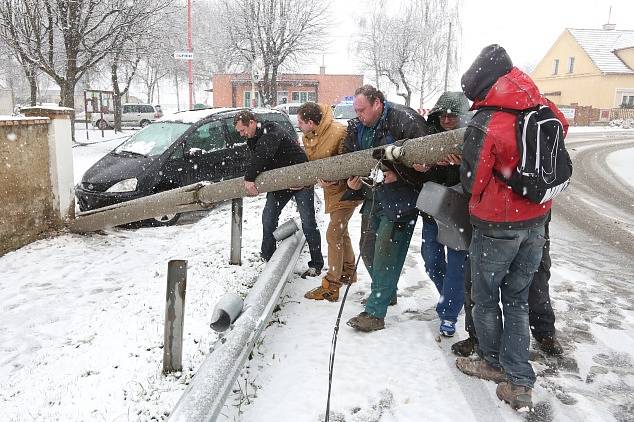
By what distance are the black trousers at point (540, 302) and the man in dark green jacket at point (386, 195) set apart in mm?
594

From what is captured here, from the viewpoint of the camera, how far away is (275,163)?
4.75 m

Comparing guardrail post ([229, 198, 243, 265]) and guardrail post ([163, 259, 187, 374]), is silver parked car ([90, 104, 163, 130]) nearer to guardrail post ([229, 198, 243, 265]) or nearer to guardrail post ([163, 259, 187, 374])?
guardrail post ([229, 198, 243, 265])

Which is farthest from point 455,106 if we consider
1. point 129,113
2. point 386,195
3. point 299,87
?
point 299,87

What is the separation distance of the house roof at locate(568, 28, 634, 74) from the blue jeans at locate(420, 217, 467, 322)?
45103 millimetres

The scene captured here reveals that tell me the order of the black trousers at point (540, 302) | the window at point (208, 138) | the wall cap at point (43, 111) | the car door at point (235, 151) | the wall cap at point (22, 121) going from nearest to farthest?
the black trousers at point (540, 302) → the wall cap at point (22, 121) → the wall cap at point (43, 111) → the window at point (208, 138) → the car door at point (235, 151)

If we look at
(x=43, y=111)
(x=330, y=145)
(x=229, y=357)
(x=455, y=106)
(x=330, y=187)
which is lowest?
(x=229, y=357)

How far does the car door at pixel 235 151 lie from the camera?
8.75 metres

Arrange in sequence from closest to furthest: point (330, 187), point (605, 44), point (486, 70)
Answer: point (486, 70) < point (330, 187) < point (605, 44)

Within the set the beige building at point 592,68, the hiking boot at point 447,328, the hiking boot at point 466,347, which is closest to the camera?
the hiking boot at point 466,347

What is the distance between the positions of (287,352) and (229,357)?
875mm

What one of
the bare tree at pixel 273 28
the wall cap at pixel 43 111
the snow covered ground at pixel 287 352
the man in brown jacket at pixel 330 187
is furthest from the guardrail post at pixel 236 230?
the bare tree at pixel 273 28

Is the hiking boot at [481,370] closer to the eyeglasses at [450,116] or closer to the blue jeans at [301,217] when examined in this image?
the eyeglasses at [450,116]

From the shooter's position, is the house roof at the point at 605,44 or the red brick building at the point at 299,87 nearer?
the red brick building at the point at 299,87

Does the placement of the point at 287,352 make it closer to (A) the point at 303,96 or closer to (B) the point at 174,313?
(B) the point at 174,313
